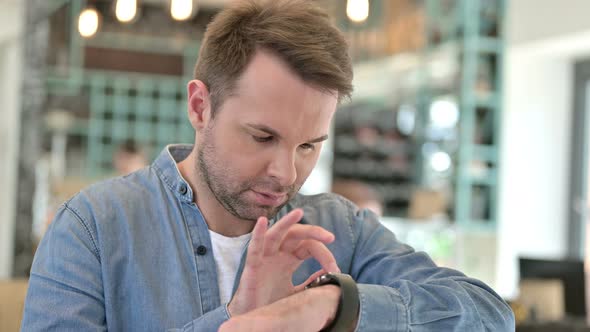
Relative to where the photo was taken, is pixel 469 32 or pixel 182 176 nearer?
pixel 182 176

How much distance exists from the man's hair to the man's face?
0.02 m

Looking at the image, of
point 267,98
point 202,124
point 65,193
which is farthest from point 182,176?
point 65,193

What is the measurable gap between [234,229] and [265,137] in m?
0.22

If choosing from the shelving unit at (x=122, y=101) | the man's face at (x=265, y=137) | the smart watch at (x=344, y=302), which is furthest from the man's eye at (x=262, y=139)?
the shelving unit at (x=122, y=101)

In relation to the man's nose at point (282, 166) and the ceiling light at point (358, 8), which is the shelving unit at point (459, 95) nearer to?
the ceiling light at point (358, 8)

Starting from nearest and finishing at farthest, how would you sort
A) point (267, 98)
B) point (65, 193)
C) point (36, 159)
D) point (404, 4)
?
point (267, 98) → point (36, 159) → point (65, 193) → point (404, 4)

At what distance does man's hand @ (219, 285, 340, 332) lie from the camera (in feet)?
3.64

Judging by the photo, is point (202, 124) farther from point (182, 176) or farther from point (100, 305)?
point (100, 305)

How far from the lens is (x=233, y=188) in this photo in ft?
4.46

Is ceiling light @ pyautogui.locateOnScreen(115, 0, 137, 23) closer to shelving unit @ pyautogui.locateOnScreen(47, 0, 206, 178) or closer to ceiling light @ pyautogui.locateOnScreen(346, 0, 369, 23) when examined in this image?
ceiling light @ pyautogui.locateOnScreen(346, 0, 369, 23)

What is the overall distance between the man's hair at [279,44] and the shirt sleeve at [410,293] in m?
0.29

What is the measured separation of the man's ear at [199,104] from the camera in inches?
56.1

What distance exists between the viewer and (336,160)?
10.2 metres

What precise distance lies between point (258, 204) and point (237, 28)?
0.29 meters
